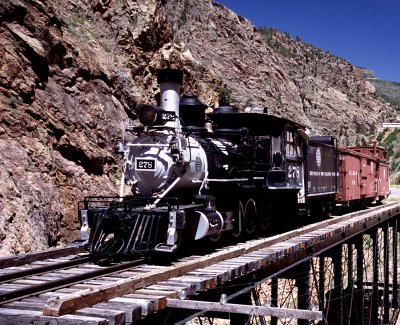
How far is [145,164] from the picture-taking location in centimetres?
934

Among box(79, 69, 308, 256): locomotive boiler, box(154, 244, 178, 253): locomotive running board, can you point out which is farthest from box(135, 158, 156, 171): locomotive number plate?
box(154, 244, 178, 253): locomotive running board

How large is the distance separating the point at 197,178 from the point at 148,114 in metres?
1.57

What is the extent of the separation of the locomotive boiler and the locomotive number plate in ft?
0.06

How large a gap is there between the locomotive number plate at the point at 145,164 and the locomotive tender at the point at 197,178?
18 millimetres

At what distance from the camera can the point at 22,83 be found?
52.0 feet

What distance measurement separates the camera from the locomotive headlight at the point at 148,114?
9.16 m

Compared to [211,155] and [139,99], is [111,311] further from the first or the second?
[139,99]

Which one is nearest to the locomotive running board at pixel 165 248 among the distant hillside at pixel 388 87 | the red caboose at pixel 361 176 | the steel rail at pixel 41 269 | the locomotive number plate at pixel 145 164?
the steel rail at pixel 41 269

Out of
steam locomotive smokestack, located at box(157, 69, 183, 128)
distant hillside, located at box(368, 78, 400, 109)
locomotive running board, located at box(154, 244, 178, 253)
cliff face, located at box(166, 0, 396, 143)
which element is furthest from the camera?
distant hillside, located at box(368, 78, 400, 109)

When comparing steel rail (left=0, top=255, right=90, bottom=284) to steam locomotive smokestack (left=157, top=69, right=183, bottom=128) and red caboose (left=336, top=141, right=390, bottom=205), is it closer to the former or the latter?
steam locomotive smokestack (left=157, top=69, right=183, bottom=128)

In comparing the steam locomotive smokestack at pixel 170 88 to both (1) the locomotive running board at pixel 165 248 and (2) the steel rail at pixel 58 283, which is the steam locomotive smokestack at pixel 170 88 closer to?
(1) the locomotive running board at pixel 165 248

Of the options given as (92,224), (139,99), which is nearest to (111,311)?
(92,224)

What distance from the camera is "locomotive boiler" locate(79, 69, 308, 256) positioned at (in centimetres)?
853

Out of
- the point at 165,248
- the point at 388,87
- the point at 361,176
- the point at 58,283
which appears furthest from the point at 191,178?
the point at 388,87
